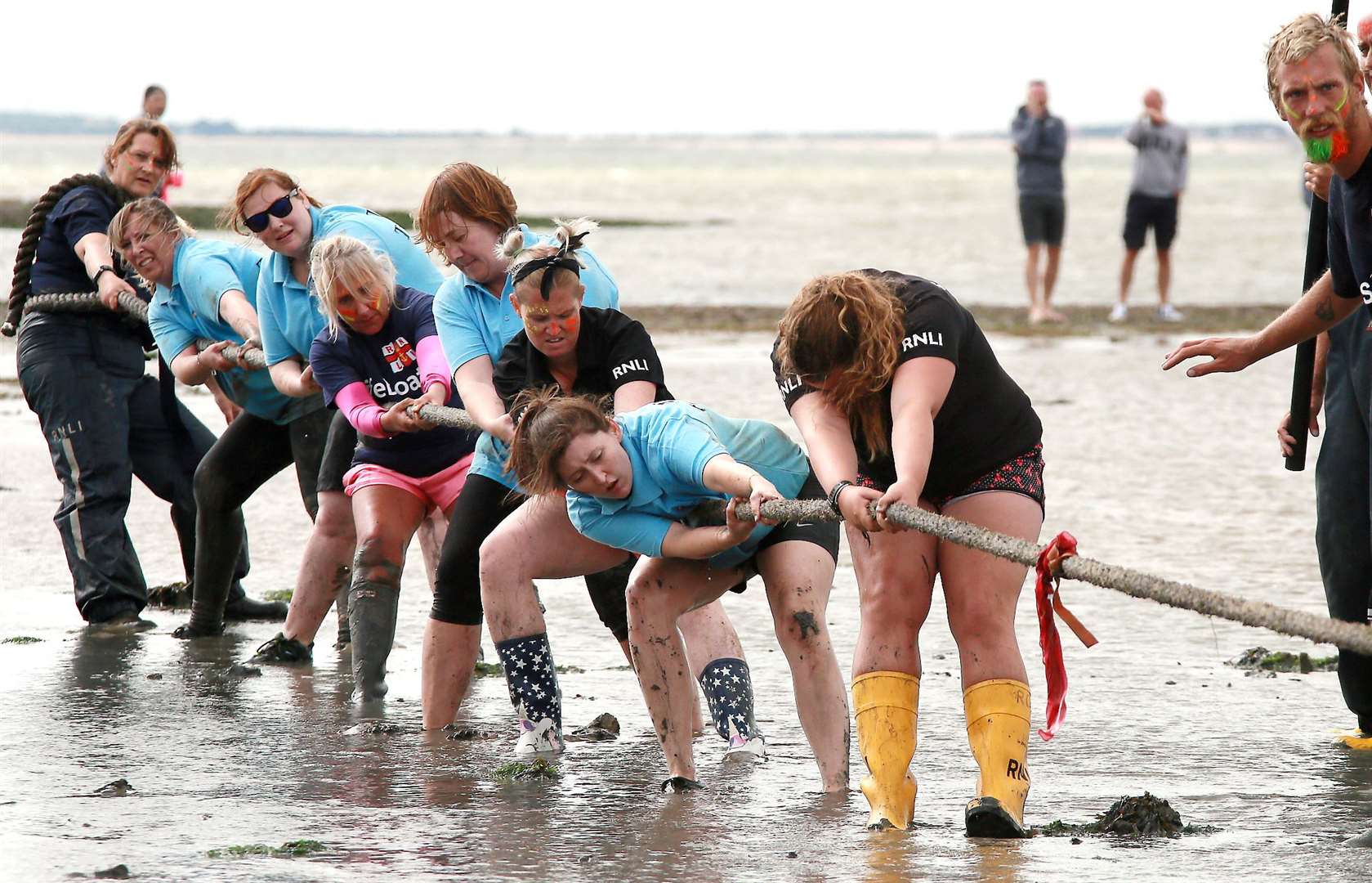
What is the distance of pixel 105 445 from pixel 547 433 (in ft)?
11.5

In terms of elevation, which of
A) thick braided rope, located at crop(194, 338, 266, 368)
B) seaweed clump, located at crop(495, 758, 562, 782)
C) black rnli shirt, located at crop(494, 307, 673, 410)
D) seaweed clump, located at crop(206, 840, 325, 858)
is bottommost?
seaweed clump, located at crop(495, 758, 562, 782)

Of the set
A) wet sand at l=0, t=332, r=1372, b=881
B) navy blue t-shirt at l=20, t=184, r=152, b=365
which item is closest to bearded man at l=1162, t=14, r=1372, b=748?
wet sand at l=0, t=332, r=1372, b=881

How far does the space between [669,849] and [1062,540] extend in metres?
1.22

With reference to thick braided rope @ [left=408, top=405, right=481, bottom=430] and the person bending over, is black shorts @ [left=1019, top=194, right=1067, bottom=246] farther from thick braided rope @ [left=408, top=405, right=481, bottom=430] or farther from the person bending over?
the person bending over

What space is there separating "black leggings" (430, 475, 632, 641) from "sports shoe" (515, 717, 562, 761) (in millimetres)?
435

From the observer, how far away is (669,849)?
4391 millimetres

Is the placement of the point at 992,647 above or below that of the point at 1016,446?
below

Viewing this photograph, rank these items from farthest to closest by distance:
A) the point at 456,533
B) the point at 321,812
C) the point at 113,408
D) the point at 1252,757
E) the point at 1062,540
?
the point at 113,408 < the point at 456,533 < the point at 1252,757 < the point at 321,812 < the point at 1062,540

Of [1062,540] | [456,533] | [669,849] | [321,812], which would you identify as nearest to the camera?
[1062,540]

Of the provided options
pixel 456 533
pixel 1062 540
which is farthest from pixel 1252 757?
pixel 456 533

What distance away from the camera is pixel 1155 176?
17.1 meters

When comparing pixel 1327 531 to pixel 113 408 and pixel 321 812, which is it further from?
pixel 113 408

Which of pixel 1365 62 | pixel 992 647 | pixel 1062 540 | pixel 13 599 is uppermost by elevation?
pixel 1365 62

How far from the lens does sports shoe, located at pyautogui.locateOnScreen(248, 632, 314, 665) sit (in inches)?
265
